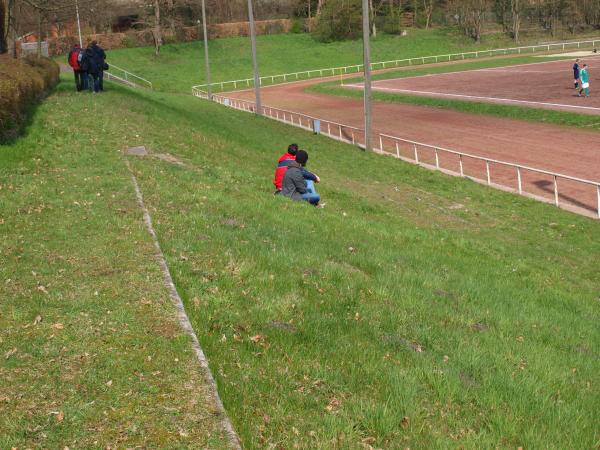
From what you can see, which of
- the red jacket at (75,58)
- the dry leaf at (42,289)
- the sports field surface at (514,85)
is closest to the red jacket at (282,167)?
the dry leaf at (42,289)

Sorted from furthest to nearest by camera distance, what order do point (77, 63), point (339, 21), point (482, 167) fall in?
1. point (339, 21)
2. point (77, 63)
3. point (482, 167)

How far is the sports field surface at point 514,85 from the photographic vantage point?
1504 inches

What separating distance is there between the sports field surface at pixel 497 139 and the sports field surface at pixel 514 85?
471 millimetres

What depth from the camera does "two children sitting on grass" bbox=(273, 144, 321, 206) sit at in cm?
1244

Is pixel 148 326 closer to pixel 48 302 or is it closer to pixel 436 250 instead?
pixel 48 302

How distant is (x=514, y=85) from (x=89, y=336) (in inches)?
1844

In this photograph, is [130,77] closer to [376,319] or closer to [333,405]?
[376,319]

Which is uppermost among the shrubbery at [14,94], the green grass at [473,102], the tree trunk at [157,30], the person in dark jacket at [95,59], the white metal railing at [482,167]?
the tree trunk at [157,30]

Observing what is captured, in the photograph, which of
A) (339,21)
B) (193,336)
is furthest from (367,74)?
(339,21)

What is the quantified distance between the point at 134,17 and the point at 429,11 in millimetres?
38581

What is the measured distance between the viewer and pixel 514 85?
4853 centimetres

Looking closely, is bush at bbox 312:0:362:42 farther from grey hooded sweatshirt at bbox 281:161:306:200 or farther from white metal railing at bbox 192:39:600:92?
grey hooded sweatshirt at bbox 281:161:306:200

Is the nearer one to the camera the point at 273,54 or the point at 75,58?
the point at 75,58

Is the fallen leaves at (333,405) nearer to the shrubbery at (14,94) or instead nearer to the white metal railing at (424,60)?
the shrubbery at (14,94)
